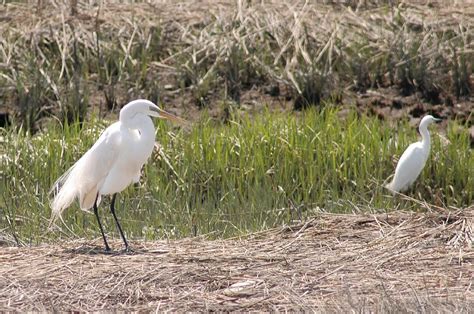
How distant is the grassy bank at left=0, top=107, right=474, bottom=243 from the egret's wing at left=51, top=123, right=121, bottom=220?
976 millimetres

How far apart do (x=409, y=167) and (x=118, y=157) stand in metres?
3.19

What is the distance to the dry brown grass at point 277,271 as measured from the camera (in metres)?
6.49

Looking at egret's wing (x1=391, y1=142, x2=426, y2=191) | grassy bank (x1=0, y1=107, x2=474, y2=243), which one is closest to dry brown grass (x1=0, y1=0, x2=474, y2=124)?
grassy bank (x1=0, y1=107, x2=474, y2=243)

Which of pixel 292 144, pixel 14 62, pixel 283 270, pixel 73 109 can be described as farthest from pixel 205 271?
pixel 14 62

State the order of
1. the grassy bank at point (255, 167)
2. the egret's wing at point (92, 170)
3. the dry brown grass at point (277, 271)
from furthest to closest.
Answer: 1. the grassy bank at point (255, 167)
2. the egret's wing at point (92, 170)
3. the dry brown grass at point (277, 271)

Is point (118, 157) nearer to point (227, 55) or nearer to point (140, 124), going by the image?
point (140, 124)

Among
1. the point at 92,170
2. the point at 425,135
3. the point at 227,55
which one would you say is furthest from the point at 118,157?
the point at 227,55

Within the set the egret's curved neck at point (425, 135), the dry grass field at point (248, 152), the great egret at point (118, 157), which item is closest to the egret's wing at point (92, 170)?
the great egret at point (118, 157)

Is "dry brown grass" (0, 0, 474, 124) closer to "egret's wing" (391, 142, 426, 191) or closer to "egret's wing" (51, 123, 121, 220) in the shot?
"egret's wing" (391, 142, 426, 191)

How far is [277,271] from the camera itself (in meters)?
7.00

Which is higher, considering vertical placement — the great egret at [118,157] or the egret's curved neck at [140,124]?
the egret's curved neck at [140,124]

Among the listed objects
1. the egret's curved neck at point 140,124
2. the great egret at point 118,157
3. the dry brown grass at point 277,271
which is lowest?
the dry brown grass at point 277,271

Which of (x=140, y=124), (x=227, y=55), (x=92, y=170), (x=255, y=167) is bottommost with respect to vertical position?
(x=255, y=167)

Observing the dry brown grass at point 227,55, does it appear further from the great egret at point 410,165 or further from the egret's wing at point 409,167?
the egret's wing at point 409,167
